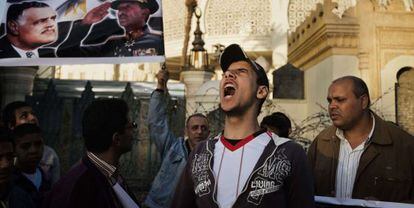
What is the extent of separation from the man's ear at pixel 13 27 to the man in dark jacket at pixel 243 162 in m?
2.21

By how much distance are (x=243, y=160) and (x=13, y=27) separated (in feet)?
8.55

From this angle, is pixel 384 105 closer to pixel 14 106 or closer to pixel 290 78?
pixel 290 78

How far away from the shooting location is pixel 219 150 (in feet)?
7.07

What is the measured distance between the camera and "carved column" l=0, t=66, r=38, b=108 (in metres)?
9.34

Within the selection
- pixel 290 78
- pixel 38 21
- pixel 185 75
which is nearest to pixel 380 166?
pixel 38 21

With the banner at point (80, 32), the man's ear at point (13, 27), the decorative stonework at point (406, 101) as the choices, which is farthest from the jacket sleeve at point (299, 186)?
the decorative stonework at point (406, 101)

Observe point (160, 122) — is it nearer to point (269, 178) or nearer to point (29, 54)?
point (29, 54)

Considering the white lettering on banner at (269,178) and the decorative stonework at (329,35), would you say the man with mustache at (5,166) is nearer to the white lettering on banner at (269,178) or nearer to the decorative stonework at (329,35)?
the white lettering on banner at (269,178)

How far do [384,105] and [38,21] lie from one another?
9232 mm

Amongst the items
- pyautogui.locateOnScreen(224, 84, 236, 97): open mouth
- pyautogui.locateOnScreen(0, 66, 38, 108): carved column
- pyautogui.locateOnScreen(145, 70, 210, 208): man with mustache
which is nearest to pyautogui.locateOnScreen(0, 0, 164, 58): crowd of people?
pyautogui.locateOnScreen(145, 70, 210, 208): man with mustache

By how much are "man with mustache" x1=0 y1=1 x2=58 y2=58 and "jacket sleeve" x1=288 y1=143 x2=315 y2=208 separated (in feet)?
8.34

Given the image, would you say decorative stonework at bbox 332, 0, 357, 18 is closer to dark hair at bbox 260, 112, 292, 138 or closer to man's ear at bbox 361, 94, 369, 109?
dark hair at bbox 260, 112, 292, 138

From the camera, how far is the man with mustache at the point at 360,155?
9.29ft

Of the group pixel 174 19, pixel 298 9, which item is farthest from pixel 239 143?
pixel 174 19
